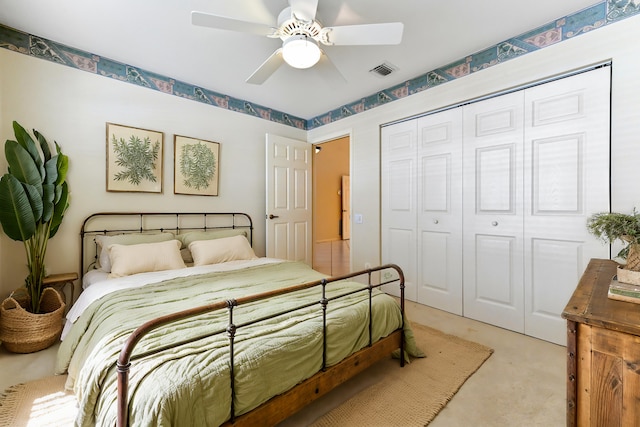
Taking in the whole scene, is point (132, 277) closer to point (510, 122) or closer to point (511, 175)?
point (511, 175)

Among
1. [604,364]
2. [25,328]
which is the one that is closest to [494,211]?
[604,364]

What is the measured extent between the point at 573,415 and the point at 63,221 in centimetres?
382

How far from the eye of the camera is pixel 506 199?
8.64ft

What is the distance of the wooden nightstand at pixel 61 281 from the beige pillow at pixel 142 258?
0.42 meters

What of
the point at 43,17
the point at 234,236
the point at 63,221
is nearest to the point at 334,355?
the point at 234,236

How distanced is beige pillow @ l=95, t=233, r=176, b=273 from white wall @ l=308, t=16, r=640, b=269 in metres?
2.63

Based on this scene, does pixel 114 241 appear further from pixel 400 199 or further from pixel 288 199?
pixel 400 199

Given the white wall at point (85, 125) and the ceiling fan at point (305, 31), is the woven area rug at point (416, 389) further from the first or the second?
the white wall at point (85, 125)

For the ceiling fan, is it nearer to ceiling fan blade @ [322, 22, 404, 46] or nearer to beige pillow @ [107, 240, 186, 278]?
ceiling fan blade @ [322, 22, 404, 46]

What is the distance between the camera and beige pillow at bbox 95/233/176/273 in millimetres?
2578

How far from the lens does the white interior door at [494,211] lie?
2.57m

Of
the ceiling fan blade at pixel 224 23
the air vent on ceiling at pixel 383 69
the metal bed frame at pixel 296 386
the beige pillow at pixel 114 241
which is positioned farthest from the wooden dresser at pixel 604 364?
the beige pillow at pixel 114 241

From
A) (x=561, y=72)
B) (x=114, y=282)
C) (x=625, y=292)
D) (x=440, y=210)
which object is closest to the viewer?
(x=625, y=292)

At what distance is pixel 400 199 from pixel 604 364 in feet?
8.74
